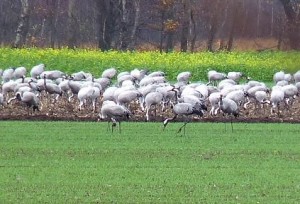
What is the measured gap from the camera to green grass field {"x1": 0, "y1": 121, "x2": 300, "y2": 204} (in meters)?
14.4

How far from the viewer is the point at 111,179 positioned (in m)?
15.7

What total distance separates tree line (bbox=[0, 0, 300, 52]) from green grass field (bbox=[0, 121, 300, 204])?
25.0 m

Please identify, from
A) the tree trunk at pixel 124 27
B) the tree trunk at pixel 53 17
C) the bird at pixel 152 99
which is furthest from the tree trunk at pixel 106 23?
the bird at pixel 152 99

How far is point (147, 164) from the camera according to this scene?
56.9ft

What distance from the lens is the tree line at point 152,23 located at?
52156 mm

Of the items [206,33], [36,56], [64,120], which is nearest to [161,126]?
[64,120]

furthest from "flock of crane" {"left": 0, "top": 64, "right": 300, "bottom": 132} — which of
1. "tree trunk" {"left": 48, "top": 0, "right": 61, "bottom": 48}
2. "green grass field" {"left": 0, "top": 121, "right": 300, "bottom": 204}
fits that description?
"tree trunk" {"left": 48, "top": 0, "right": 61, "bottom": 48}

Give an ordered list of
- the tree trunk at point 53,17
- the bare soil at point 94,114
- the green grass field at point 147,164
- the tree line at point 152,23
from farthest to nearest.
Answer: the tree trunk at point 53,17 < the tree line at point 152,23 < the bare soil at point 94,114 < the green grass field at point 147,164

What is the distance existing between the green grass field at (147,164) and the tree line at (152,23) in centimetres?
2500

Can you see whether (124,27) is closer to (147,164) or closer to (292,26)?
(292,26)

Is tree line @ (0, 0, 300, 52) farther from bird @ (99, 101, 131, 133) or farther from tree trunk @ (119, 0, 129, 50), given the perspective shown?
bird @ (99, 101, 131, 133)

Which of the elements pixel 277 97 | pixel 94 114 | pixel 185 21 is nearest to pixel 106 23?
pixel 185 21

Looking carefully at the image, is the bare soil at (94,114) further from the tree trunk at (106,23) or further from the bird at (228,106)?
the tree trunk at (106,23)

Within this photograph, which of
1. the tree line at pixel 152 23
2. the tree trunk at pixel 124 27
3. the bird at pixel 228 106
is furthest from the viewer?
the tree line at pixel 152 23
